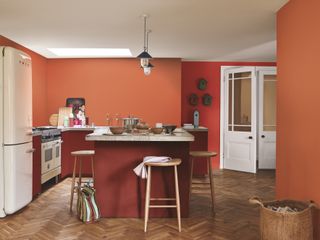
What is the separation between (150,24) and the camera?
3.97m

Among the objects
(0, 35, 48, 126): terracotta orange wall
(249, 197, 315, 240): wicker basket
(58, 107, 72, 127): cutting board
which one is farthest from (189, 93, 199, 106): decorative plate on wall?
(249, 197, 315, 240): wicker basket

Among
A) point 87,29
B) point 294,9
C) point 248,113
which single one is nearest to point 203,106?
point 248,113

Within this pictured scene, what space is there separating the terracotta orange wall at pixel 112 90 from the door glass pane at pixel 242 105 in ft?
4.27

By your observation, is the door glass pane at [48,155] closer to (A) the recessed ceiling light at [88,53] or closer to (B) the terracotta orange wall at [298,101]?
(A) the recessed ceiling light at [88,53]

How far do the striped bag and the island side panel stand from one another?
0.40 feet

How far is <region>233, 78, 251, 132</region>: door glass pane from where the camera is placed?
6.39 meters

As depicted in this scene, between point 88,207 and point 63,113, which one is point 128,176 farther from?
point 63,113

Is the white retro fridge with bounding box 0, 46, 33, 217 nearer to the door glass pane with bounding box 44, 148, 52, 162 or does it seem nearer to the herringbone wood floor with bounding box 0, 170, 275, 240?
the herringbone wood floor with bounding box 0, 170, 275, 240

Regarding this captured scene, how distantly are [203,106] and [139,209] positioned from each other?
3749 millimetres

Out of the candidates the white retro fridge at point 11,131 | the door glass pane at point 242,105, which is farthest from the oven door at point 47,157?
the door glass pane at point 242,105

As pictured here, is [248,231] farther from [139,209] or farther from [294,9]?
[294,9]

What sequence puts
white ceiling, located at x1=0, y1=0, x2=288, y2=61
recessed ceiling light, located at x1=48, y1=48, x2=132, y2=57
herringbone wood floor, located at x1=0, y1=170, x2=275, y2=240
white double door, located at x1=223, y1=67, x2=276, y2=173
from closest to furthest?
herringbone wood floor, located at x1=0, y1=170, x2=275, y2=240 → white ceiling, located at x1=0, y1=0, x2=288, y2=61 → recessed ceiling light, located at x1=48, y1=48, x2=132, y2=57 → white double door, located at x1=223, y1=67, x2=276, y2=173

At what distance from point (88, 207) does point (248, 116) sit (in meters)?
4.18

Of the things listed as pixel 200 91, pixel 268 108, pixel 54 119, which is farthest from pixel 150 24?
pixel 268 108
